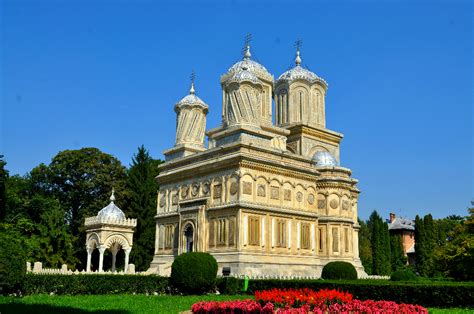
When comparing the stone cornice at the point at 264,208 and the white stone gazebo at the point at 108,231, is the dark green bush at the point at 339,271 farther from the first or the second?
the white stone gazebo at the point at 108,231

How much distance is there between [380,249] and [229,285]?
2611 cm

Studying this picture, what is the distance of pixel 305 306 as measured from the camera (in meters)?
10.7

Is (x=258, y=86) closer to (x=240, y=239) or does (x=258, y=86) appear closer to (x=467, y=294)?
(x=240, y=239)

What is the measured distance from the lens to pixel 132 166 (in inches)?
1655

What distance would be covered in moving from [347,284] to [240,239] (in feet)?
27.0

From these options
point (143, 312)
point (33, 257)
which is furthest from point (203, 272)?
point (33, 257)

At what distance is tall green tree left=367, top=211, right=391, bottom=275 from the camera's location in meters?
42.3

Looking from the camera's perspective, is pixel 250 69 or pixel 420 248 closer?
pixel 250 69

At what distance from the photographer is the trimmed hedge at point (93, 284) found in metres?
18.2

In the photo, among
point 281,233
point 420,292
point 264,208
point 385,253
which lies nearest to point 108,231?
point 264,208

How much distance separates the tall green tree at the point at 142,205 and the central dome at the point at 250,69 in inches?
458

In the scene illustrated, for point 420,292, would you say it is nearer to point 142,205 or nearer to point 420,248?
point 142,205

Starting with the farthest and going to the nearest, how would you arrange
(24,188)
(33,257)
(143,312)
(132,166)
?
(132,166) < (24,188) < (33,257) < (143,312)

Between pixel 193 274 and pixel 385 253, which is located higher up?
pixel 385 253
